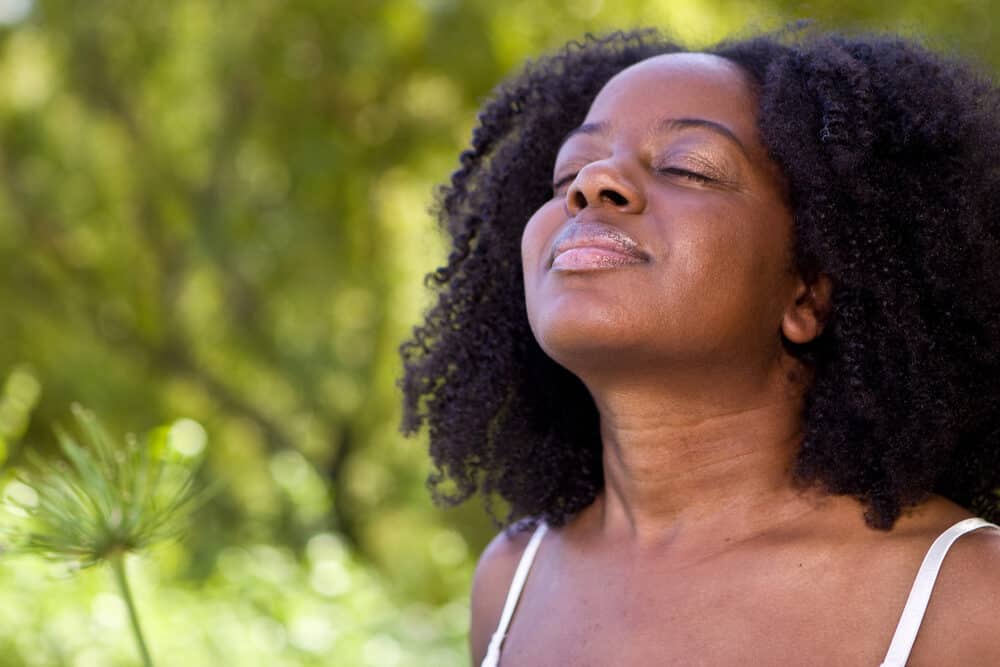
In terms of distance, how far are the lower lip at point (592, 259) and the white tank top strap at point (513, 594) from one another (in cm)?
69

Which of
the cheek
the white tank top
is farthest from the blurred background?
the white tank top

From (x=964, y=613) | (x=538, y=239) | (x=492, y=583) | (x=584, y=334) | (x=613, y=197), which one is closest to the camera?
(x=964, y=613)

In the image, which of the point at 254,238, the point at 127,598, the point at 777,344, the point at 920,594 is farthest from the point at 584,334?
the point at 254,238

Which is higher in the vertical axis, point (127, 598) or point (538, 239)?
point (538, 239)

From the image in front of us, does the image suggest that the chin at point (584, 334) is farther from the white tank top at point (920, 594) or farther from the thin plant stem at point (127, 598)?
the thin plant stem at point (127, 598)

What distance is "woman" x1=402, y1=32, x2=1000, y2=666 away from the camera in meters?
2.00

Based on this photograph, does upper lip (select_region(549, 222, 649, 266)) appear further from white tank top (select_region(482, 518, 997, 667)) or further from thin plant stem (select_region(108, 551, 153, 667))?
thin plant stem (select_region(108, 551, 153, 667))

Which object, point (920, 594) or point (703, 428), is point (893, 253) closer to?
point (703, 428)

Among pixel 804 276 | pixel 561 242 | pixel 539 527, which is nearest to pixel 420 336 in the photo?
pixel 539 527

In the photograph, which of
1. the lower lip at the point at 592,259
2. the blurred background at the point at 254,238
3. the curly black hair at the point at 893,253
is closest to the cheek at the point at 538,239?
the lower lip at the point at 592,259

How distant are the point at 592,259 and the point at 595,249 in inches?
0.7

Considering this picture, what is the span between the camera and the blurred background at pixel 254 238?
5875 millimetres

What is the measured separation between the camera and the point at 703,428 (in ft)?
7.06

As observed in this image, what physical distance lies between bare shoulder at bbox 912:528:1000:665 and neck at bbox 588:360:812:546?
302 millimetres
